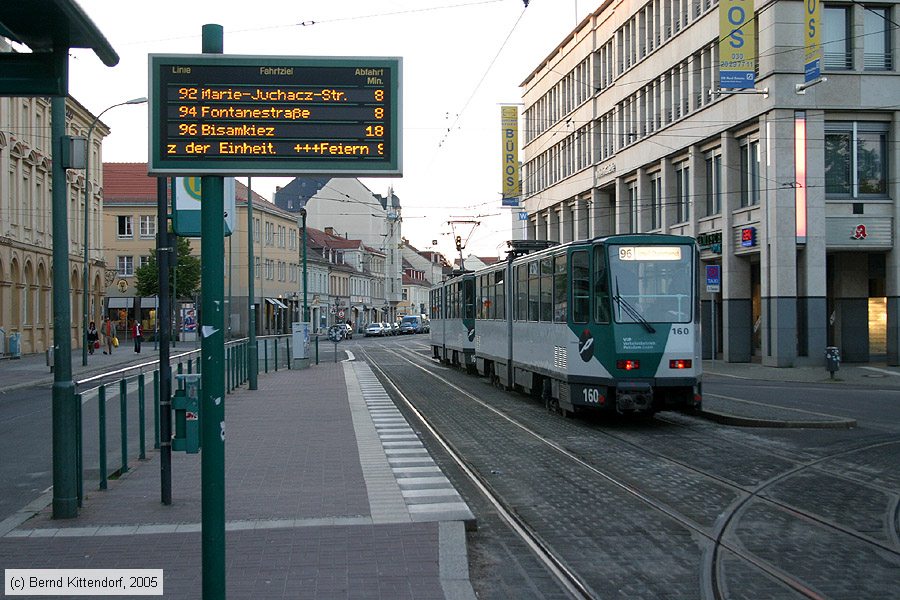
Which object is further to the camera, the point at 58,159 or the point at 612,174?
the point at 612,174

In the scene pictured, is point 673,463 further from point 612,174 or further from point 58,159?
point 612,174

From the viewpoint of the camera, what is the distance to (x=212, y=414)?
5273 millimetres

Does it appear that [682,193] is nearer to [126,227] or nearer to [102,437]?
[102,437]

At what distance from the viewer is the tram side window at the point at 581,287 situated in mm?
16500

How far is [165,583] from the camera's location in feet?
21.8

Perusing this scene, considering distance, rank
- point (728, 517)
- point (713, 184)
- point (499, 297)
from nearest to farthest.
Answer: point (728, 517) → point (499, 297) → point (713, 184)

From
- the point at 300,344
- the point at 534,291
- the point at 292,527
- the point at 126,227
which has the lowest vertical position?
the point at 292,527

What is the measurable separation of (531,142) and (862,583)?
60465mm

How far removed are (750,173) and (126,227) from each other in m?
53.7

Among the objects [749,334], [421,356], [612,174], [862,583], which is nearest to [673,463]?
[862,583]

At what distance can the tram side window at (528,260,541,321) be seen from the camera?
19.7 metres

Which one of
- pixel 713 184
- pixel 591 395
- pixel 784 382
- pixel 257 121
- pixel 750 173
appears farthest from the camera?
pixel 713 184

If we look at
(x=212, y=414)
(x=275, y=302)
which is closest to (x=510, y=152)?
(x=275, y=302)

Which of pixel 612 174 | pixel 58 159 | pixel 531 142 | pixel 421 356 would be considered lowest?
pixel 421 356
